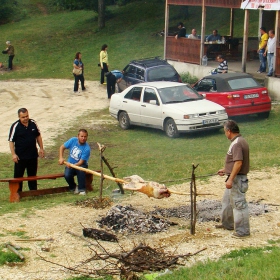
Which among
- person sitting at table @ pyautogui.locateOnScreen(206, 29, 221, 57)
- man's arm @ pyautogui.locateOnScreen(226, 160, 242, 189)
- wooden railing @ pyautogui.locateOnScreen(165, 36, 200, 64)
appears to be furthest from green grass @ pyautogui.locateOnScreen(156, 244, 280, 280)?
person sitting at table @ pyautogui.locateOnScreen(206, 29, 221, 57)

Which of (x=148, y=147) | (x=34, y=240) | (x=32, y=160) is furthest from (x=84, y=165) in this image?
(x=148, y=147)

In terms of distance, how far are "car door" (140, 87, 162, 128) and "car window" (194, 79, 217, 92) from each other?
6.73 feet

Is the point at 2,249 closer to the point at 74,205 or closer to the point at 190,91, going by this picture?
the point at 74,205

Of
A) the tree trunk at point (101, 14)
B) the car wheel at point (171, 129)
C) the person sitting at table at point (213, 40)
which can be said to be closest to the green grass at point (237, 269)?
the car wheel at point (171, 129)

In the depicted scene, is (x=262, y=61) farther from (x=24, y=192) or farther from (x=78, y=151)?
(x=24, y=192)

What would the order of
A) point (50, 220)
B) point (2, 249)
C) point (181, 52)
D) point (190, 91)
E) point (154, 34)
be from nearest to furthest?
point (2, 249) → point (50, 220) → point (190, 91) → point (181, 52) → point (154, 34)

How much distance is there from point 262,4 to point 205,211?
14691mm

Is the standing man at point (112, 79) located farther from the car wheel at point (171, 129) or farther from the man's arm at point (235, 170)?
the man's arm at point (235, 170)

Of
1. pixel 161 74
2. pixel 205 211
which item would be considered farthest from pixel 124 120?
pixel 205 211

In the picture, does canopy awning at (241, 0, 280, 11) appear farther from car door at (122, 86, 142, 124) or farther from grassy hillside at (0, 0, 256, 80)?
grassy hillside at (0, 0, 256, 80)

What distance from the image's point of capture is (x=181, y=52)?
29.3 m

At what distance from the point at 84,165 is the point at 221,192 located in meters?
2.54

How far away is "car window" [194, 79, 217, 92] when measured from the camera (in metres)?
20.4

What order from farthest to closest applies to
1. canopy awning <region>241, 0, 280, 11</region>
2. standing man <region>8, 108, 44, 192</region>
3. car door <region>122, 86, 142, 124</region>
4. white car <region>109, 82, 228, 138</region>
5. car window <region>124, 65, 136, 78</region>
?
car window <region>124, 65, 136, 78</region>, canopy awning <region>241, 0, 280, 11</region>, car door <region>122, 86, 142, 124</region>, white car <region>109, 82, 228, 138</region>, standing man <region>8, 108, 44, 192</region>
